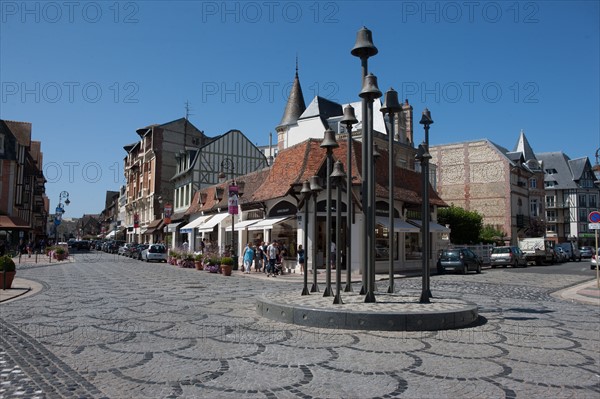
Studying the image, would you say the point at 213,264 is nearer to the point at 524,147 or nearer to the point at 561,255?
the point at 561,255

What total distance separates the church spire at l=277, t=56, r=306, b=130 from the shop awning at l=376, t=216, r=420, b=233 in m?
23.2

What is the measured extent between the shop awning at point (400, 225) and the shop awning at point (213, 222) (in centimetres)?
1132

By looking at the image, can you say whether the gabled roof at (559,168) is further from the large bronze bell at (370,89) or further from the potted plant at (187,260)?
the large bronze bell at (370,89)

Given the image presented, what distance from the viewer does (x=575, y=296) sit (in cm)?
1587

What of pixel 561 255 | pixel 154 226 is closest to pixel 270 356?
pixel 561 255

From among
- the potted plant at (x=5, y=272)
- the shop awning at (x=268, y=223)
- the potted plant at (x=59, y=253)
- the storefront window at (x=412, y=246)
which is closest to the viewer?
the potted plant at (x=5, y=272)

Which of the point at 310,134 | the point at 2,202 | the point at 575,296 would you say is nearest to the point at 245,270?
the point at 575,296

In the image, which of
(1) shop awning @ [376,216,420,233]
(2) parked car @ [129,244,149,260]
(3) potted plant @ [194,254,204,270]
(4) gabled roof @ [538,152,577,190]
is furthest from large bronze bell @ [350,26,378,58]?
(4) gabled roof @ [538,152,577,190]

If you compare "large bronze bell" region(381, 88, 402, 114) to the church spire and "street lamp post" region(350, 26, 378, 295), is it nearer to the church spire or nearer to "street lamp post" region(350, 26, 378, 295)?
"street lamp post" region(350, 26, 378, 295)

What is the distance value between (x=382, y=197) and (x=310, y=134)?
2030cm

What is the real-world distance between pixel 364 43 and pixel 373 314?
6106mm

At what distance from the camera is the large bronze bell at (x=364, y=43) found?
11289mm

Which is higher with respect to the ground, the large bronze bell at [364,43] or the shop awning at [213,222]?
the large bronze bell at [364,43]

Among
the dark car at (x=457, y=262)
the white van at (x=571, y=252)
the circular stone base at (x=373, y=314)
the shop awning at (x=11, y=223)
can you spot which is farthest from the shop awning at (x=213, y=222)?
the white van at (x=571, y=252)
